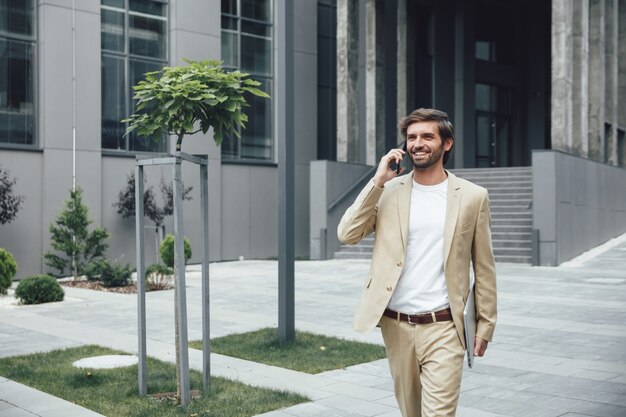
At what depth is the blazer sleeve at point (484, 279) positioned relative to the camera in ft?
12.7

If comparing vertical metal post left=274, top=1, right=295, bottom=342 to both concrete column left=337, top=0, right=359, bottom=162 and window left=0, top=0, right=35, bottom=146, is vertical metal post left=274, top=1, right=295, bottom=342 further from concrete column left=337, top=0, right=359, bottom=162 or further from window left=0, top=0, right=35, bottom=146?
concrete column left=337, top=0, right=359, bottom=162

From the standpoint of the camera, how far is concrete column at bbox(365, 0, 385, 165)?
25.0 meters

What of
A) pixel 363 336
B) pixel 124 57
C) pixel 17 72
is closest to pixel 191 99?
pixel 363 336

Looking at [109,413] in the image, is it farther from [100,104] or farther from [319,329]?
[100,104]

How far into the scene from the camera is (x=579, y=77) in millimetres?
21062

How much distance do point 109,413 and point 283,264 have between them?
3.11 m

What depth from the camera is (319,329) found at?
9.86 meters

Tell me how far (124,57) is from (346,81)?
7.00m

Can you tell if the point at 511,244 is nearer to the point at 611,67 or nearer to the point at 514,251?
the point at 514,251

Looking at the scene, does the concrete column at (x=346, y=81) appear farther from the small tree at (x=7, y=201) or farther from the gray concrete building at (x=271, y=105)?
the small tree at (x=7, y=201)

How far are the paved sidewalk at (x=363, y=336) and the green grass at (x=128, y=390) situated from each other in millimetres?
204

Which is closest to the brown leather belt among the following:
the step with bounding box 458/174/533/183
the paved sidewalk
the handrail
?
the paved sidewalk

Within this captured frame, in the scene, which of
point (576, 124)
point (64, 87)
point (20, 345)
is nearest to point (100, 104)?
point (64, 87)

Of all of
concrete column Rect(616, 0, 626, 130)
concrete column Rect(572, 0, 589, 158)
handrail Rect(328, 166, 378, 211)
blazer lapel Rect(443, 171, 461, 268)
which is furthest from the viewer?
concrete column Rect(616, 0, 626, 130)
